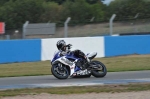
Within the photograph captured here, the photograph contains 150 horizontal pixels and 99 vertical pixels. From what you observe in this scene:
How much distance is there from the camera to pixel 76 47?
2255cm

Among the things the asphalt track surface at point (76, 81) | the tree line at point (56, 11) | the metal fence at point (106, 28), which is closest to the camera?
the asphalt track surface at point (76, 81)

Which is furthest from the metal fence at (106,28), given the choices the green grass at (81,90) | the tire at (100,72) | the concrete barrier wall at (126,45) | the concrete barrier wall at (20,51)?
the green grass at (81,90)

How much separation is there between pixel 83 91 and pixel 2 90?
2153mm

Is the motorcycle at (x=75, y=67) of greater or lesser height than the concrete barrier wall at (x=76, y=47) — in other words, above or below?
below

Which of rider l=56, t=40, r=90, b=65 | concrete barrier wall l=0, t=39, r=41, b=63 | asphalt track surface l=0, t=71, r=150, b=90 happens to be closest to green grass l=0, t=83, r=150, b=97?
asphalt track surface l=0, t=71, r=150, b=90

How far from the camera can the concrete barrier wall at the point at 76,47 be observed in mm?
21125

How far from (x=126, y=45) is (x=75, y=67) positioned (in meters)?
10.7

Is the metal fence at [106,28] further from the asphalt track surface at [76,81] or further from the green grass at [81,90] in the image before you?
the green grass at [81,90]

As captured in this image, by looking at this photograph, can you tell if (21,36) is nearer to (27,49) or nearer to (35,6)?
(27,49)

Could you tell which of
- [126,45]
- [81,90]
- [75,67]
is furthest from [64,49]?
[126,45]

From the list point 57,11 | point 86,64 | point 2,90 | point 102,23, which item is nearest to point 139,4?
point 57,11

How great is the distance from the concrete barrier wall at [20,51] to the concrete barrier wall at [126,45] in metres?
4.02

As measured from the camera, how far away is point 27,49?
21422 mm

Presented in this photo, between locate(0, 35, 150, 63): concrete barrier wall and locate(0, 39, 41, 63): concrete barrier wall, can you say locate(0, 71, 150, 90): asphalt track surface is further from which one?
locate(0, 35, 150, 63): concrete barrier wall
